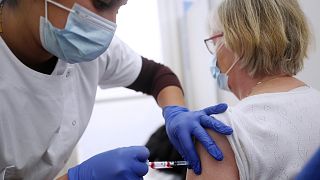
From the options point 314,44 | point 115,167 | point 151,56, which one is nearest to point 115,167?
point 115,167

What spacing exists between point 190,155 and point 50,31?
560 millimetres

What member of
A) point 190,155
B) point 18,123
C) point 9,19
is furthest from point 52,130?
point 190,155

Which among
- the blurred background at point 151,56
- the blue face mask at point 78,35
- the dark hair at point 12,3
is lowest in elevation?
the blurred background at point 151,56

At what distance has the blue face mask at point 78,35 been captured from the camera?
3.19 feet

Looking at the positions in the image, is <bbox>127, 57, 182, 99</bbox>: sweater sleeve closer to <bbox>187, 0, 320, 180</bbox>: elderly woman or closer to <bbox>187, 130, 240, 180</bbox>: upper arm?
<bbox>187, 0, 320, 180</bbox>: elderly woman

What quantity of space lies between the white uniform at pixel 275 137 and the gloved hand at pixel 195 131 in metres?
0.04

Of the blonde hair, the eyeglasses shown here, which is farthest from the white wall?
the eyeglasses

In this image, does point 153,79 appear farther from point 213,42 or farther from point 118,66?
point 213,42

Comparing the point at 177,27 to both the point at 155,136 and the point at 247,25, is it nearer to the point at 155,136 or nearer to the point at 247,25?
the point at 155,136

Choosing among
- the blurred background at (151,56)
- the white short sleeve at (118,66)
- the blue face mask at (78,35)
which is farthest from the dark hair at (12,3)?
the blurred background at (151,56)

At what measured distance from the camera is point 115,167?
3.01ft

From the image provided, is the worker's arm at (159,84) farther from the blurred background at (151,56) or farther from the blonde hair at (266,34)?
the blurred background at (151,56)

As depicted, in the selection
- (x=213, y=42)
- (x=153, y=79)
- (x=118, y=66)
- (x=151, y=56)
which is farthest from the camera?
(x=151, y=56)

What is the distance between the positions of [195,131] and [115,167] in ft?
0.83
